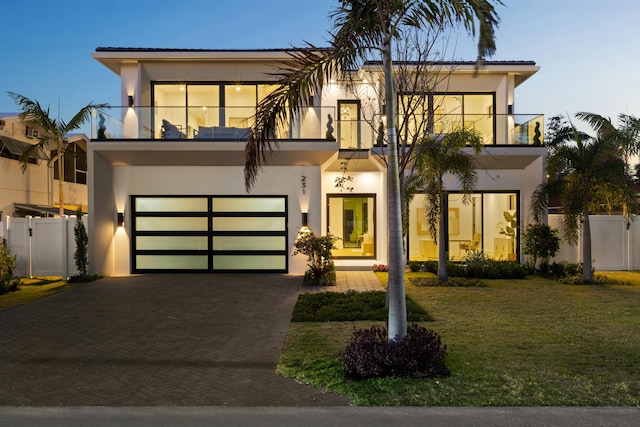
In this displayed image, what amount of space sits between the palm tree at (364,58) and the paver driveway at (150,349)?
5.42ft

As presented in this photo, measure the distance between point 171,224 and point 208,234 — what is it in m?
1.23

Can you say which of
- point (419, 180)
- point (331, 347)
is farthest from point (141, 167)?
point (331, 347)

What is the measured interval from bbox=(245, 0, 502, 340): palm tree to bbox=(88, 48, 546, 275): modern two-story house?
6287 mm

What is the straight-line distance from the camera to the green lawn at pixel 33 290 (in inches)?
403

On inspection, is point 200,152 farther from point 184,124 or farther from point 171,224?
point 171,224

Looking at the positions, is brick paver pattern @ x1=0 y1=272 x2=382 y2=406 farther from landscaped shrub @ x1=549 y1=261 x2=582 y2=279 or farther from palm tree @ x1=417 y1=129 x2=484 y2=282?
landscaped shrub @ x1=549 y1=261 x2=582 y2=279

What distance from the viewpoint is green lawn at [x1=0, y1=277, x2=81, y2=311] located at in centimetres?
1024

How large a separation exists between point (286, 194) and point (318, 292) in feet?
13.6

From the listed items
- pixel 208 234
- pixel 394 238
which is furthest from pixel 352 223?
pixel 394 238

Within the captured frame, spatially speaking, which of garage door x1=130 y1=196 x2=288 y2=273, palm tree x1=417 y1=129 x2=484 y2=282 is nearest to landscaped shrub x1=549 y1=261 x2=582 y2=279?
palm tree x1=417 y1=129 x2=484 y2=282

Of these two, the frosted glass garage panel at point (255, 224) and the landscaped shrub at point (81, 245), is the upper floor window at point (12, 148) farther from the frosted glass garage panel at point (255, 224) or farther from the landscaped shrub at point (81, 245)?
the frosted glass garage panel at point (255, 224)

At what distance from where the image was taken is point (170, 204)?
14.4m

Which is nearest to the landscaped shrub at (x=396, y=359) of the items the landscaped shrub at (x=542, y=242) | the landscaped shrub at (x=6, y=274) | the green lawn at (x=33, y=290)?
the green lawn at (x=33, y=290)

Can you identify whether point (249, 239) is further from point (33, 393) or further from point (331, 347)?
point (33, 393)
